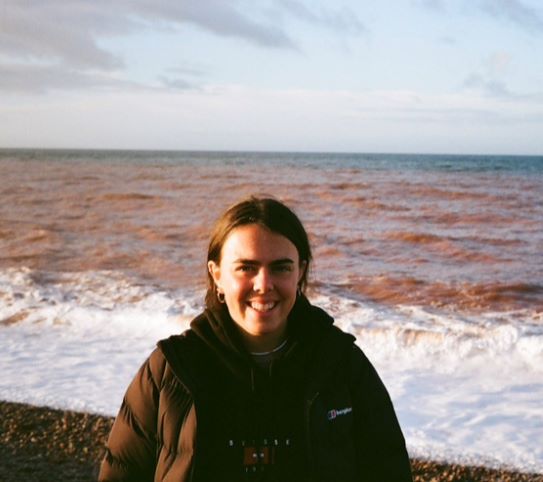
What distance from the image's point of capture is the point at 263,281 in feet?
7.91

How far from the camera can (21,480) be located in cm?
441

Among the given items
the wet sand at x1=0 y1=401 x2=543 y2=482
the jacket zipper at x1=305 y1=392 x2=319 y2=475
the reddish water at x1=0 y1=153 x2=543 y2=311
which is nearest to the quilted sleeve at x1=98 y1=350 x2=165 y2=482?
the jacket zipper at x1=305 y1=392 x2=319 y2=475

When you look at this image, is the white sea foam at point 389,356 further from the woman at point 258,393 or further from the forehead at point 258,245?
the forehead at point 258,245

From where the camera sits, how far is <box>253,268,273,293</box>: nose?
241 cm

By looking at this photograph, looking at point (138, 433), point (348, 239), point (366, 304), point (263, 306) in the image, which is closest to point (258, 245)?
point (263, 306)

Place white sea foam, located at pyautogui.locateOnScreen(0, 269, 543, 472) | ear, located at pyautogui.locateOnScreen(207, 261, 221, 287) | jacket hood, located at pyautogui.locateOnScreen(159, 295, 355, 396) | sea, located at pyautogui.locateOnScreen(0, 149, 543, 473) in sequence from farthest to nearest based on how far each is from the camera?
sea, located at pyautogui.locateOnScreen(0, 149, 543, 473) < white sea foam, located at pyautogui.locateOnScreen(0, 269, 543, 472) < ear, located at pyautogui.locateOnScreen(207, 261, 221, 287) < jacket hood, located at pyautogui.locateOnScreen(159, 295, 355, 396)

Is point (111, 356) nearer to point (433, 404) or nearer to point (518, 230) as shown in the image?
point (433, 404)

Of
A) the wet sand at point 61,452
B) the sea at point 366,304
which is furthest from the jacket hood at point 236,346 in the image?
the wet sand at point 61,452

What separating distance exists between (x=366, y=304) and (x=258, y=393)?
7361 mm

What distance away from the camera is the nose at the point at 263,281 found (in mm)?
2410

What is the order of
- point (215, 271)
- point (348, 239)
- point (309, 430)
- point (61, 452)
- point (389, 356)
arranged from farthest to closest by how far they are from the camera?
1. point (348, 239)
2. point (389, 356)
3. point (61, 452)
4. point (215, 271)
5. point (309, 430)

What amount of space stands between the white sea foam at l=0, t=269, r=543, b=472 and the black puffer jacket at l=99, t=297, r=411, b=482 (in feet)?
8.84

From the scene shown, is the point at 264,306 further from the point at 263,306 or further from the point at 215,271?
the point at 215,271

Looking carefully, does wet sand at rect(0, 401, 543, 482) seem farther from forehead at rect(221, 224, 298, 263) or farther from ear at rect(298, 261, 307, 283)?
forehead at rect(221, 224, 298, 263)
